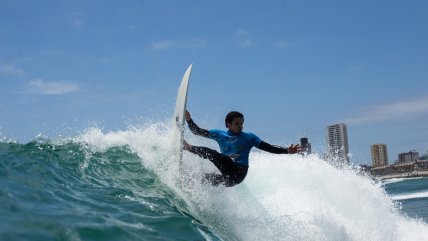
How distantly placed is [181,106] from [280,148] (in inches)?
77.4

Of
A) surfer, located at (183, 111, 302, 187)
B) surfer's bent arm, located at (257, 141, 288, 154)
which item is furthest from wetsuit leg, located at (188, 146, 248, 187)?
surfer's bent arm, located at (257, 141, 288, 154)

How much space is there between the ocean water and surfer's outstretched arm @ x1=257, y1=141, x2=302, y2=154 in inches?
38.8

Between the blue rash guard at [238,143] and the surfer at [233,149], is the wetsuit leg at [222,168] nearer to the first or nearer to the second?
the surfer at [233,149]

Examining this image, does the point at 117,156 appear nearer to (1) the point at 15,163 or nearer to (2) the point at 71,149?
(2) the point at 71,149

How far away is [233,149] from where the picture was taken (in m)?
7.98

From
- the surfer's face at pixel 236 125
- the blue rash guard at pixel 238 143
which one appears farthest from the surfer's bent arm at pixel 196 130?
the surfer's face at pixel 236 125

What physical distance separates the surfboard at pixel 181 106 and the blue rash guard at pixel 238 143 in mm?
689

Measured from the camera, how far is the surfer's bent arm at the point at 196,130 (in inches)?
324

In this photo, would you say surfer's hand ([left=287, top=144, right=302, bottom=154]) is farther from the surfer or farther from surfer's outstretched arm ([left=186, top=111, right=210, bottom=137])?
surfer's outstretched arm ([left=186, top=111, right=210, bottom=137])

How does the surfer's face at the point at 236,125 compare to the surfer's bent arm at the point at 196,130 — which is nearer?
the surfer's face at the point at 236,125

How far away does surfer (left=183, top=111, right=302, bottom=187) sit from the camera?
7770 millimetres

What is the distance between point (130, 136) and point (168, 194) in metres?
3.80

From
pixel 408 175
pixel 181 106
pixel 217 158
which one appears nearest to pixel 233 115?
pixel 217 158

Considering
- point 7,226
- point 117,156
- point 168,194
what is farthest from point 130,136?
point 7,226
